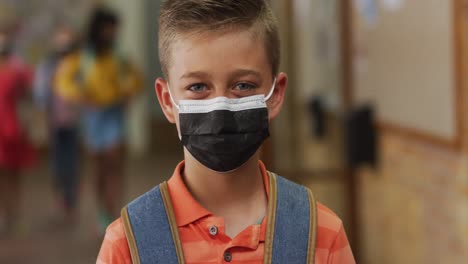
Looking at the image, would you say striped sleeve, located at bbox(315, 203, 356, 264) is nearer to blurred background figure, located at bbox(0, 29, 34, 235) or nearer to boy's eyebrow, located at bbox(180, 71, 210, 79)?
boy's eyebrow, located at bbox(180, 71, 210, 79)

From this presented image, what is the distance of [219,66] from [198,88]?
0.21 ft

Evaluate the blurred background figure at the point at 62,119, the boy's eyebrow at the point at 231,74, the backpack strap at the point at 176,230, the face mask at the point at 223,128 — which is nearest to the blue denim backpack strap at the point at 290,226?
the backpack strap at the point at 176,230

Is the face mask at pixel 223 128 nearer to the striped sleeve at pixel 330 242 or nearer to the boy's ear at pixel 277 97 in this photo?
the boy's ear at pixel 277 97

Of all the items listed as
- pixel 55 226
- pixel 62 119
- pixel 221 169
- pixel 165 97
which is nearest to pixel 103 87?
pixel 62 119

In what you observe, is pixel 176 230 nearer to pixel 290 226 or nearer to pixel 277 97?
pixel 290 226

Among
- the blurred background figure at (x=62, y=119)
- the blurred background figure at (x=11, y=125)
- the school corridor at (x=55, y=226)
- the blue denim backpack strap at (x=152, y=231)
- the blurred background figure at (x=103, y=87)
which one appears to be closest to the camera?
the blue denim backpack strap at (x=152, y=231)

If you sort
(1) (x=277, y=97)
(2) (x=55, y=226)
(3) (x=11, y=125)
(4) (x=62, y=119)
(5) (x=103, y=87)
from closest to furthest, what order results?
(1) (x=277, y=97), (5) (x=103, y=87), (3) (x=11, y=125), (4) (x=62, y=119), (2) (x=55, y=226)

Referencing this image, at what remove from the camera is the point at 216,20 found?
5.17 feet

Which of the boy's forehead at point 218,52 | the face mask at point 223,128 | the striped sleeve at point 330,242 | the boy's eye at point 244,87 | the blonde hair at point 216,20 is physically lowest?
the striped sleeve at point 330,242

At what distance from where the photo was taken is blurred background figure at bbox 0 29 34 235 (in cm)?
630

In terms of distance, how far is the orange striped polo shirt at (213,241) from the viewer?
158 cm

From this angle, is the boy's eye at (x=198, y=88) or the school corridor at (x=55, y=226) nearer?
the boy's eye at (x=198, y=88)

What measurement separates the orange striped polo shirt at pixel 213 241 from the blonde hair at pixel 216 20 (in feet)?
0.87

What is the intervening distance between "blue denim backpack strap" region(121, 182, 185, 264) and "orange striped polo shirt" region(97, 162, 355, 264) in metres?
0.02
